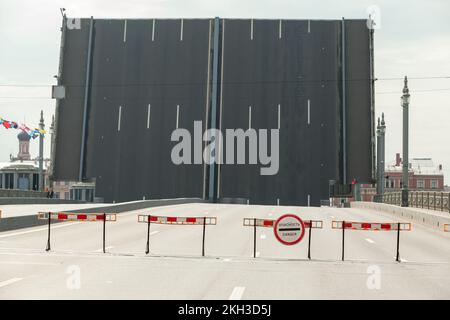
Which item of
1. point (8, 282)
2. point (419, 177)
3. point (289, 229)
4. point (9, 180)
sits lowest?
point (8, 282)

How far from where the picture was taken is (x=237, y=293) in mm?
10258

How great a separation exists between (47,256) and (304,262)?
5.92 metres

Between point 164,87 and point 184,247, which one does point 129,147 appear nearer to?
point 164,87

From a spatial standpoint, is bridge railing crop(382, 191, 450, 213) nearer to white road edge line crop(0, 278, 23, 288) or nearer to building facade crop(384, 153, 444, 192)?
white road edge line crop(0, 278, 23, 288)

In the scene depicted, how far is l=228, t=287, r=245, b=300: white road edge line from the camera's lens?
32.3 ft

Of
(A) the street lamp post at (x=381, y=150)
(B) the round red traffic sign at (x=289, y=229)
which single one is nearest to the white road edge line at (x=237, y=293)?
(B) the round red traffic sign at (x=289, y=229)

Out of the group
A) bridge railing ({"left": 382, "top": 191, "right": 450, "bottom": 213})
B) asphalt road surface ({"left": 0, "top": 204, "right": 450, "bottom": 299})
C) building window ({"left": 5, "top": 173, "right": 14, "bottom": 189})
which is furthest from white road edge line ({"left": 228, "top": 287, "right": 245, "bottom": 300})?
building window ({"left": 5, "top": 173, "right": 14, "bottom": 189})

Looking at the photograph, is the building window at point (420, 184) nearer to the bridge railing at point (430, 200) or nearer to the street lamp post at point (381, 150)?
the street lamp post at point (381, 150)

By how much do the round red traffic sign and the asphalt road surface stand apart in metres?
0.48

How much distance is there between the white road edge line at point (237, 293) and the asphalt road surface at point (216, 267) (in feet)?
0.05

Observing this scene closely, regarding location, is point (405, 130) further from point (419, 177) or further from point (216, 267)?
point (419, 177)

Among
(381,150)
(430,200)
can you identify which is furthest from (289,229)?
(381,150)

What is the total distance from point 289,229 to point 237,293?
226 inches
